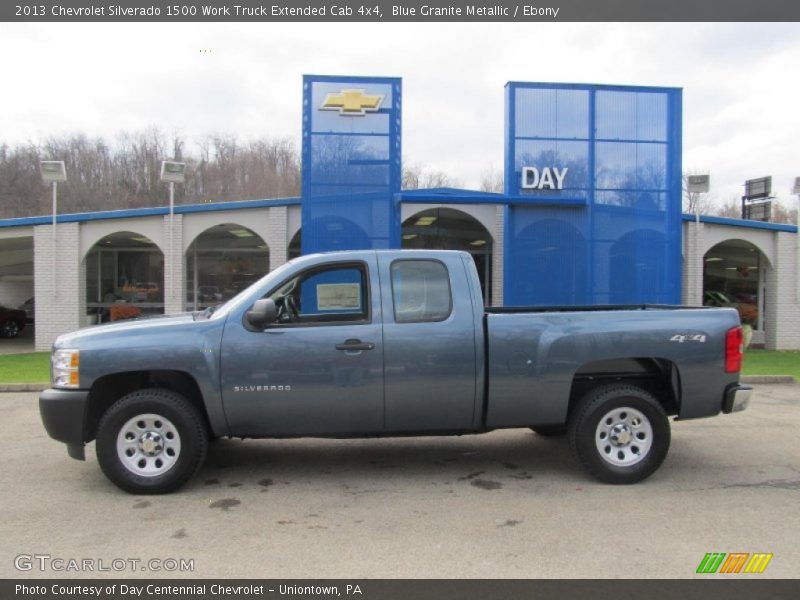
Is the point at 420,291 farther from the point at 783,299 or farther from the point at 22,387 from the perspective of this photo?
the point at 783,299

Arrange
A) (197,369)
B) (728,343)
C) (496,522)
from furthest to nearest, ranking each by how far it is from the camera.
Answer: (728,343), (197,369), (496,522)

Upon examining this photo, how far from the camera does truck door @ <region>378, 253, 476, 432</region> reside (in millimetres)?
5223

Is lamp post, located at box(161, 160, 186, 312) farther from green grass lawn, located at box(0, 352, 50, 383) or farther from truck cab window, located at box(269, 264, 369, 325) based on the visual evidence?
truck cab window, located at box(269, 264, 369, 325)

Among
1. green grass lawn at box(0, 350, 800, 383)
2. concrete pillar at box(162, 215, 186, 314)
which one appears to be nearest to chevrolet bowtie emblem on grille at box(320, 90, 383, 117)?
concrete pillar at box(162, 215, 186, 314)

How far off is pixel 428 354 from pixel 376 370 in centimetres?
44

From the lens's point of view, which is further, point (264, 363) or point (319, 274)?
point (319, 274)

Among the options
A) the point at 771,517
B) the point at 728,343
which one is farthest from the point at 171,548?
the point at 728,343

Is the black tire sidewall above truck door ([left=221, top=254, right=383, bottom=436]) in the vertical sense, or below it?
below

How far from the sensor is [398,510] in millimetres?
4812

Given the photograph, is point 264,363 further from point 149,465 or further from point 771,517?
point 771,517

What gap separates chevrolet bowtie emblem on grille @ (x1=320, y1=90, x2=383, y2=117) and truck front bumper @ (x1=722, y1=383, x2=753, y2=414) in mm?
10250

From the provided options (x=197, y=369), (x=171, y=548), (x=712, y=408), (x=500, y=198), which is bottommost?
(x=171, y=548)

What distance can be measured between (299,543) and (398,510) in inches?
35.4

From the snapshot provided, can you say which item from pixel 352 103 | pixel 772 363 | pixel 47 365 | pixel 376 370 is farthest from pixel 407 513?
pixel 772 363
